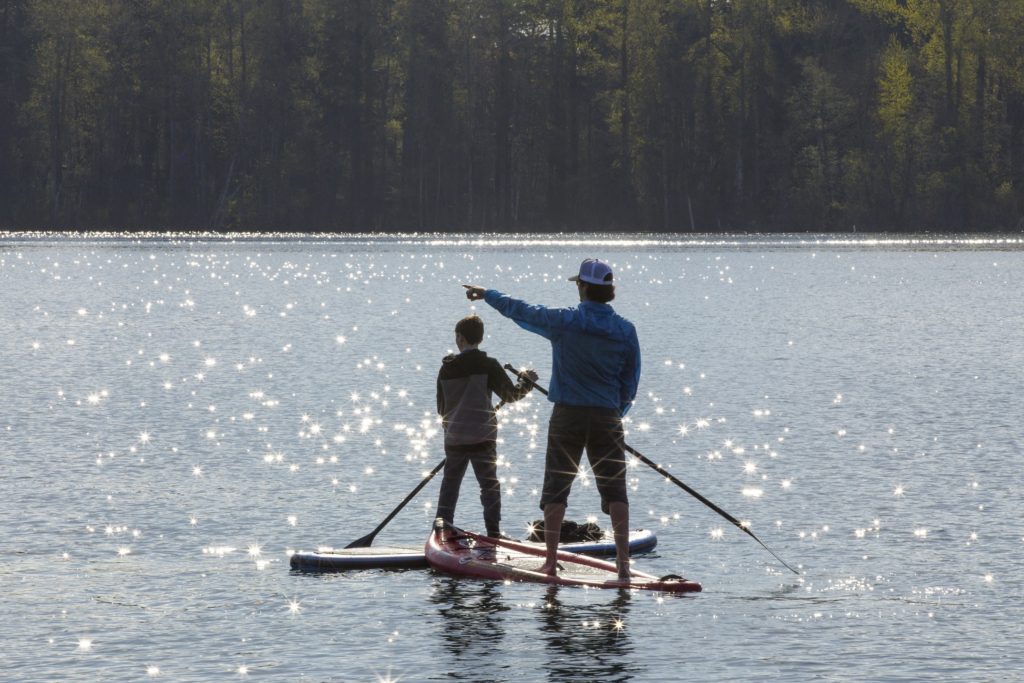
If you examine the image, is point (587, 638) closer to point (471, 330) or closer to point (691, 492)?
point (691, 492)

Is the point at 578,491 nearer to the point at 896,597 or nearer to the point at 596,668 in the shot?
the point at 896,597

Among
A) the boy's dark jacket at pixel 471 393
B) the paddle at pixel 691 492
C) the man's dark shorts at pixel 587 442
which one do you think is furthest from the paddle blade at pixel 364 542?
the man's dark shorts at pixel 587 442

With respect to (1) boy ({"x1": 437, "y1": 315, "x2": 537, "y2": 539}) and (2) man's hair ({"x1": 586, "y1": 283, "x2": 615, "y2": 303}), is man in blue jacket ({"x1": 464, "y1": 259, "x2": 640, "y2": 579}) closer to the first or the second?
(2) man's hair ({"x1": 586, "y1": 283, "x2": 615, "y2": 303})

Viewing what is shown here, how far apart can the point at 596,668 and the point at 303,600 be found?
293cm

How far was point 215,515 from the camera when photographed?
16.9 meters

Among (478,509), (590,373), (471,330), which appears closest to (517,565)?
(471,330)

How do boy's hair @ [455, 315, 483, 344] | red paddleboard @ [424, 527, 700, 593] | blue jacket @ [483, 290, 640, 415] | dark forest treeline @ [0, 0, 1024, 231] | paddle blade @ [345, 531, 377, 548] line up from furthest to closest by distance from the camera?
dark forest treeline @ [0, 0, 1024, 231]
paddle blade @ [345, 531, 377, 548]
boy's hair @ [455, 315, 483, 344]
red paddleboard @ [424, 527, 700, 593]
blue jacket @ [483, 290, 640, 415]

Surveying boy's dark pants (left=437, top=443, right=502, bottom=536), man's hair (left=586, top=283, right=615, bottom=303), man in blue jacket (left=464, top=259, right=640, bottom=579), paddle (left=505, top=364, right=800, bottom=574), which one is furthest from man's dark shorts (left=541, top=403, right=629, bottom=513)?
boy's dark pants (left=437, top=443, right=502, bottom=536)

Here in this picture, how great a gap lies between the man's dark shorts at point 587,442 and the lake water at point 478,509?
41.2 inches

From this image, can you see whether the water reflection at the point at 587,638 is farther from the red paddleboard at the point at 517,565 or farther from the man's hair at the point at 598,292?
the man's hair at the point at 598,292

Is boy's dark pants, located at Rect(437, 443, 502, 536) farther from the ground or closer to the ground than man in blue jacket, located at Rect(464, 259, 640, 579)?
closer to the ground

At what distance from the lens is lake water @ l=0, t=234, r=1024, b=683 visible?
1162 cm

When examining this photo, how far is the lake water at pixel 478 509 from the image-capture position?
1162 cm

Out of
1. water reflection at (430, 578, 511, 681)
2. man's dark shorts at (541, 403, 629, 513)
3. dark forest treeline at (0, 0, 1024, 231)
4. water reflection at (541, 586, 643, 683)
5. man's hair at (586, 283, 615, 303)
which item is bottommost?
water reflection at (541, 586, 643, 683)
